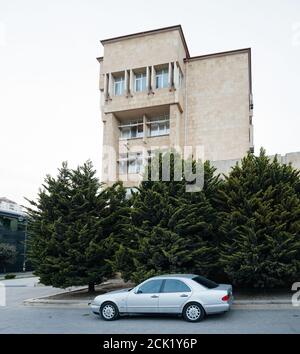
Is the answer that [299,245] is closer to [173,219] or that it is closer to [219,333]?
[173,219]

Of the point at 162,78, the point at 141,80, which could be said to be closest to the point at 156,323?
the point at 162,78

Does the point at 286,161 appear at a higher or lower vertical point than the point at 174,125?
lower

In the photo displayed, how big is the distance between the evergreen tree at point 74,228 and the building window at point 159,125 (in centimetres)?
1789

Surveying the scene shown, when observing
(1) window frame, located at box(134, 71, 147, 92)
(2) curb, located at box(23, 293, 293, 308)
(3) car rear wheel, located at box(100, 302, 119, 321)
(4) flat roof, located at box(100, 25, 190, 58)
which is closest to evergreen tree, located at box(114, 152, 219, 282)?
(2) curb, located at box(23, 293, 293, 308)

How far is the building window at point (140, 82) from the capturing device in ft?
109

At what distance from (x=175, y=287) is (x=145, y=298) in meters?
0.94

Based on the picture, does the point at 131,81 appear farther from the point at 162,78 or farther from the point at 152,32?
the point at 152,32

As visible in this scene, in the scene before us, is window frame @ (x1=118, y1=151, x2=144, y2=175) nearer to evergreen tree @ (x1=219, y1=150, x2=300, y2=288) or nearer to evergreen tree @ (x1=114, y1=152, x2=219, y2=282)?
evergreen tree @ (x1=114, y1=152, x2=219, y2=282)

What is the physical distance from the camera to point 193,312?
1027 centimetres

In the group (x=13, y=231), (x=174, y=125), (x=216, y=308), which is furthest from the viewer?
(x=13, y=231)

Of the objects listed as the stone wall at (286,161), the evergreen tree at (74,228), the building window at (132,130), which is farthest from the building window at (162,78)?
the evergreen tree at (74,228)

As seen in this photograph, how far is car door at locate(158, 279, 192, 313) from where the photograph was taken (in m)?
10.5

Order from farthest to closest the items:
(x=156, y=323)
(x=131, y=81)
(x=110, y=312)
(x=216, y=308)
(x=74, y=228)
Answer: (x=131, y=81)
(x=74, y=228)
(x=110, y=312)
(x=156, y=323)
(x=216, y=308)

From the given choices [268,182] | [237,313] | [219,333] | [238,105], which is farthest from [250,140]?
[219,333]
